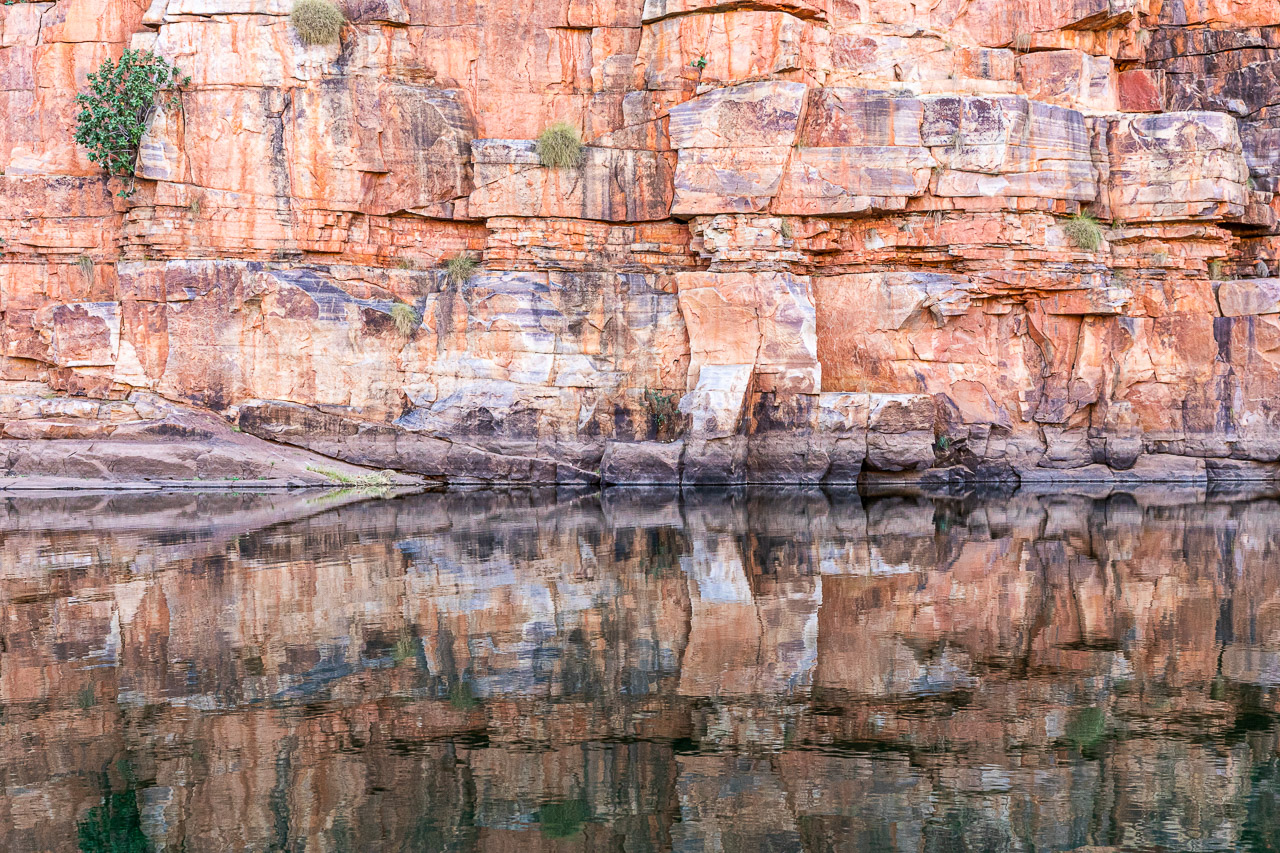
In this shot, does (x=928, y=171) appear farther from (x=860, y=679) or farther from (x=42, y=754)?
(x=42, y=754)

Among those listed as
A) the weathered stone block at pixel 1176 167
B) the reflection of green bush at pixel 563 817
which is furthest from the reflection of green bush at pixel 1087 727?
the weathered stone block at pixel 1176 167

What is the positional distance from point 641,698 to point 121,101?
23534 millimetres

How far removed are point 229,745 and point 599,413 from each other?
2031 cm

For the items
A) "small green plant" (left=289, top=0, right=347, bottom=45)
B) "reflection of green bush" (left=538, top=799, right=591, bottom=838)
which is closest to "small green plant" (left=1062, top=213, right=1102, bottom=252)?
"small green plant" (left=289, top=0, right=347, bottom=45)

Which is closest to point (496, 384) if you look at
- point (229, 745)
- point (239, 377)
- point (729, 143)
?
point (239, 377)

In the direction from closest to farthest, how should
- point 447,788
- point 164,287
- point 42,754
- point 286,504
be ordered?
1. point 447,788
2. point 42,754
3. point 286,504
4. point 164,287

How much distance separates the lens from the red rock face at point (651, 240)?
25.8 m

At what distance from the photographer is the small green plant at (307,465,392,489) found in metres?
24.5

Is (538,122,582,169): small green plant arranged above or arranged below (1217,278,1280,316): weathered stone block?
above

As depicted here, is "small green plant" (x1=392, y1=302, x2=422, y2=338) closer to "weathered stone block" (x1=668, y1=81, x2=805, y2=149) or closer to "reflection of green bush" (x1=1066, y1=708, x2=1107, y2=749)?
"weathered stone block" (x1=668, y1=81, x2=805, y2=149)

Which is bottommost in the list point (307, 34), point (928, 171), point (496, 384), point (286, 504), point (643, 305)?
point (286, 504)

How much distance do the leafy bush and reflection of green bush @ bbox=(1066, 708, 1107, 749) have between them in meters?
24.8

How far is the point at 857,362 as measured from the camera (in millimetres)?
27062

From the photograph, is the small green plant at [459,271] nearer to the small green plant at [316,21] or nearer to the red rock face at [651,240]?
the red rock face at [651,240]
